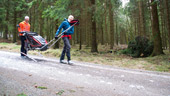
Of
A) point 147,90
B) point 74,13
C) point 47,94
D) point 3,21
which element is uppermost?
point 3,21

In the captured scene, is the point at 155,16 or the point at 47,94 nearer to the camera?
the point at 47,94

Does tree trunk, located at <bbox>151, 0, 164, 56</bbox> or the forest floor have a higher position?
tree trunk, located at <bbox>151, 0, 164, 56</bbox>

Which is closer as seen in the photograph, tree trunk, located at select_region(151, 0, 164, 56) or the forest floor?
the forest floor

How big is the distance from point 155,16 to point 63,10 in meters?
8.36

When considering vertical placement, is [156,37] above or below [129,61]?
above

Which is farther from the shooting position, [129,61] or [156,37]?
[156,37]

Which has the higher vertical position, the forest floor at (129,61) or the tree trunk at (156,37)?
the tree trunk at (156,37)

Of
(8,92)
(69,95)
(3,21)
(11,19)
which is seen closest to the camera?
(8,92)

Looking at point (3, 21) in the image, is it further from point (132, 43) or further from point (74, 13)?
point (132, 43)

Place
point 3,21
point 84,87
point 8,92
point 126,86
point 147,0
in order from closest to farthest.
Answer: point 8,92 → point 84,87 → point 126,86 → point 147,0 → point 3,21

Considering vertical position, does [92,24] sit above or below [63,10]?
below

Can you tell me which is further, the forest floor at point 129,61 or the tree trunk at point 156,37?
the tree trunk at point 156,37

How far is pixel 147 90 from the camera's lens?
3.10 metres

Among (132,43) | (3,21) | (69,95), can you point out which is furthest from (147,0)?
(3,21)
